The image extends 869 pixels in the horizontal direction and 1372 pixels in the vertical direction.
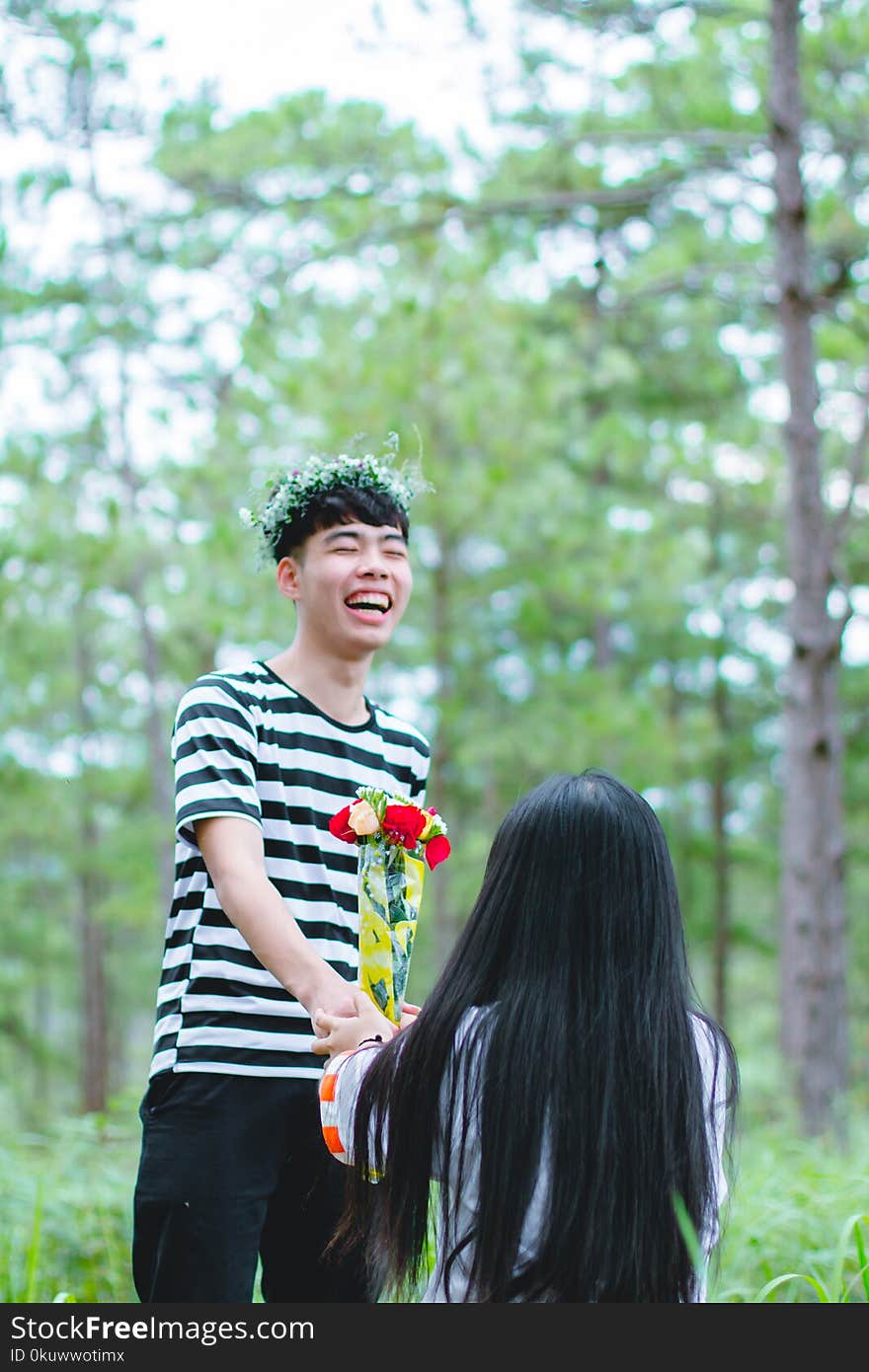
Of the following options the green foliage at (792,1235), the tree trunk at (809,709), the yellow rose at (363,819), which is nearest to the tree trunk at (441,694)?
the tree trunk at (809,709)

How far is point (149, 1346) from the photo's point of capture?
186 centimetres

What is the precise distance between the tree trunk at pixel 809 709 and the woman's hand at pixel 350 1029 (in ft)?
13.8

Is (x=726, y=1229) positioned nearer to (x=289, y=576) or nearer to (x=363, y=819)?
(x=363, y=819)

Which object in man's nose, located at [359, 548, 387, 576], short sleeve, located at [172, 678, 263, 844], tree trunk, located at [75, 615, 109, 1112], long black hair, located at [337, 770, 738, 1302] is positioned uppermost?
tree trunk, located at [75, 615, 109, 1112]

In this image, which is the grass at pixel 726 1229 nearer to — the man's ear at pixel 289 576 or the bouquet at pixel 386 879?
the bouquet at pixel 386 879

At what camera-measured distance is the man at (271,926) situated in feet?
6.82

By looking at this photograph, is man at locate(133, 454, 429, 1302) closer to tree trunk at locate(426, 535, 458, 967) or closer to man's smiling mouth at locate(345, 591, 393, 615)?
man's smiling mouth at locate(345, 591, 393, 615)

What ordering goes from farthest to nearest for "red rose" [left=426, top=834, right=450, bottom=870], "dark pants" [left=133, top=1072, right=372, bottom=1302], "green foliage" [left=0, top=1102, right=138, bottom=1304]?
"green foliage" [left=0, top=1102, right=138, bottom=1304] < "red rose" [left=426, top=834, right=450, bottom=870] < "dark pants" [left=133, top=1072, right=372, bottom=1302]

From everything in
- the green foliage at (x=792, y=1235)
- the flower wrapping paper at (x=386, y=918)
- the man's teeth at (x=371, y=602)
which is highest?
the man's teeth at (x=371, y=602)

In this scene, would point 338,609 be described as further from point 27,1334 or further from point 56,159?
point 56,159

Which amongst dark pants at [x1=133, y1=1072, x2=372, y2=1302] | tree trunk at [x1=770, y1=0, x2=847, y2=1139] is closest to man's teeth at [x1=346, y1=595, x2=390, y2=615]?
dark pants at [x1=133, y1=1072, x2=372, y2=1302]

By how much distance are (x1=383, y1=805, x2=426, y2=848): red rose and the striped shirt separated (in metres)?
0.20

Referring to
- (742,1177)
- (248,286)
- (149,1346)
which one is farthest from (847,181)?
(149,1346)

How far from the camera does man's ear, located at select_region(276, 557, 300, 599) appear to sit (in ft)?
8.06
